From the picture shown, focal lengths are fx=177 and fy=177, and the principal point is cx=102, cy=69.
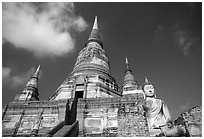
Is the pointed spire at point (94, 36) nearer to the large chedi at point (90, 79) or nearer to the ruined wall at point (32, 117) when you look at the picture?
the large chedi at point (90, 79)

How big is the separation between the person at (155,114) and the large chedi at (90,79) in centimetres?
834

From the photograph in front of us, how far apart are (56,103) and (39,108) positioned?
3.90 ft

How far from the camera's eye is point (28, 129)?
1101cm

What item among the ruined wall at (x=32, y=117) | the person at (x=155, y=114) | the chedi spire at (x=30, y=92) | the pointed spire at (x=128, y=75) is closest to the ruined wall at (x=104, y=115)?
the ruined wall at (x=32, y=117)

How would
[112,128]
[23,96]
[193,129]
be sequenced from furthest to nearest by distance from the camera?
[23,96] → [112,128] → [193,129]

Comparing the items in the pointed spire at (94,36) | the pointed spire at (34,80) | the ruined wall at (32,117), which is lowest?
the ruined wall at (32,117)

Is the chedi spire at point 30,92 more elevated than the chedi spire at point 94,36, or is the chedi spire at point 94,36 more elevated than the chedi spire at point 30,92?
the chedi spire at point 94,36

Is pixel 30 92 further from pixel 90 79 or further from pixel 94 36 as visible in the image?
pixel 94 36

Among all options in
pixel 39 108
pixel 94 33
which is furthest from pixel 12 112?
pixel 94 33

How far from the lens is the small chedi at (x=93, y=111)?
527 cm

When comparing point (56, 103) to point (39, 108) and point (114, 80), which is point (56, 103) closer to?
point (39, 108)

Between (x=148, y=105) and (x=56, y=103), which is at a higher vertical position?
Answer: (x=56, y=103)

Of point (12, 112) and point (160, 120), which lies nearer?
point (160, 120)

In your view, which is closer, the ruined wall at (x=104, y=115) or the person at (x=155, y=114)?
the person at (x=155, y=114)
